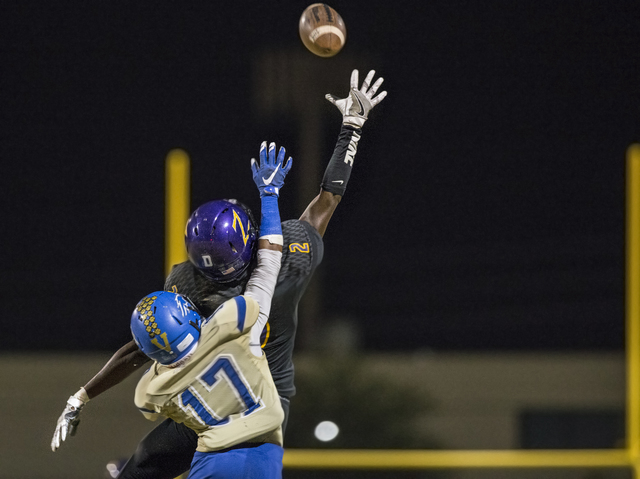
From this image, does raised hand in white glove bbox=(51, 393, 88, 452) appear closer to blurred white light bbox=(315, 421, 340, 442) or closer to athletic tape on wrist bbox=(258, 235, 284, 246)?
Result: athletic tape on wrist bbox=(258, 235, 284, 246)

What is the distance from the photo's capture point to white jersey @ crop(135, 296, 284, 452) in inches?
85.4

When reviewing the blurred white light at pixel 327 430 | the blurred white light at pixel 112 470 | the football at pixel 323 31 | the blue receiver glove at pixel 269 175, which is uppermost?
the football at pixel 323 31

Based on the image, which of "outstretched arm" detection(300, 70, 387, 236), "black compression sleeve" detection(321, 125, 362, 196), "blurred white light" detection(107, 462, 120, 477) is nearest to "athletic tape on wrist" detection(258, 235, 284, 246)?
"outstretched arm" detection(300, 70, 387, 236)

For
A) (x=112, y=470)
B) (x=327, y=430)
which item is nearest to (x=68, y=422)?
(x=112, y=470)

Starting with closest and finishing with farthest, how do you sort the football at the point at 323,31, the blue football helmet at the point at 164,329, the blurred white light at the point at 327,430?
the blue football helmet at the point at 164,329
the football at the point at 323,31
the blurred white light at the point at 327,430

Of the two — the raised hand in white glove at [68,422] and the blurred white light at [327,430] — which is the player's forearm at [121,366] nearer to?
the raised hand in white glove at [68,422]

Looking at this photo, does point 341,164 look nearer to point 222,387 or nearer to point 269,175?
point 269,175

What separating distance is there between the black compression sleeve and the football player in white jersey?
0.82 metres

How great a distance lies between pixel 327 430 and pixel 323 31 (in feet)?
8.77

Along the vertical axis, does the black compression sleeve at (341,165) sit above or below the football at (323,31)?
below

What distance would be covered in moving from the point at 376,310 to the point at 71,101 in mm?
2775

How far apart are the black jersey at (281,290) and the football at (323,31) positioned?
105cm

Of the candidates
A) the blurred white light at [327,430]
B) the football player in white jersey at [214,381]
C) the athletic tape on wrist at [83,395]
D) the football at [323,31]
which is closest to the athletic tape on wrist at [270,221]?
the football player in white jersey at [214,381]

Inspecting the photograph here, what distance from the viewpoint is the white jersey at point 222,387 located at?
2.17 meters
